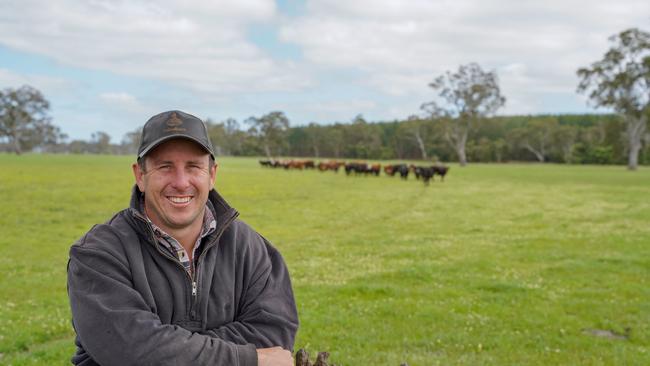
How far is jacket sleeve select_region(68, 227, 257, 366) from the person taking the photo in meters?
2.46

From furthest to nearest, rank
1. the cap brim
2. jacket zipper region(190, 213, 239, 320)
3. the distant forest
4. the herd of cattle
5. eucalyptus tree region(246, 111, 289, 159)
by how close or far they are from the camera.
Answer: eucalyptus tree region(246, 111, 289, 159) < the distant forest < the herd of cattle < jacket zipper region(190, 213, 239, 320) < the cap brim

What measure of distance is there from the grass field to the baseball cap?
4170mm

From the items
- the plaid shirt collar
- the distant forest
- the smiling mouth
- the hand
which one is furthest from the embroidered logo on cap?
the distant forest

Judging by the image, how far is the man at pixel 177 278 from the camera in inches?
98.0

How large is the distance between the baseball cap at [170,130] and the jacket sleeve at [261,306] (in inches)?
26.7

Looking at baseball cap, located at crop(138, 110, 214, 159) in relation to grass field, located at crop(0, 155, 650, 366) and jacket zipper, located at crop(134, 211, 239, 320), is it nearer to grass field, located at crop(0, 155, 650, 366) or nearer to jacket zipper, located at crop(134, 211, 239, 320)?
jacket zipper, located at crop(134, 211, 239, 320)

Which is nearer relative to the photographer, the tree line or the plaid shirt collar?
the plaid shirt collar

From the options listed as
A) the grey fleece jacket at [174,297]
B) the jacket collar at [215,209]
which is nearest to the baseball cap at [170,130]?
the jacket collar at [215,209]

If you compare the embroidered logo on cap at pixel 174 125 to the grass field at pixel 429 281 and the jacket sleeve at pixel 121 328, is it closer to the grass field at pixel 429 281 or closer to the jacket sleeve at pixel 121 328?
the jacket sleeve at pixel 121 328

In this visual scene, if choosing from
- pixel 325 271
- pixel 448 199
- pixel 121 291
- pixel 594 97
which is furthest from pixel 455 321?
pixel 594 97

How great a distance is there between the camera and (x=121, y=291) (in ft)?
8.29

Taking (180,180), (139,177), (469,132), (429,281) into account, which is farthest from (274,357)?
(469,132)

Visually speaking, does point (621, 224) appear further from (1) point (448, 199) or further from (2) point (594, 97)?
(2) point (594, 97)

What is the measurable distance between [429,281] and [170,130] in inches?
318
